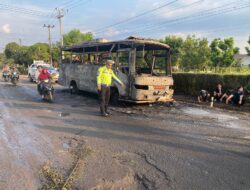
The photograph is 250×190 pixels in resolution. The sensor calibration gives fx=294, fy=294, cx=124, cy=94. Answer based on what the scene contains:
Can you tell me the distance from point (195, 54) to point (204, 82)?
79.7ft

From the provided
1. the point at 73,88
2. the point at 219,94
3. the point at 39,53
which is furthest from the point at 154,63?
the point at 39,53

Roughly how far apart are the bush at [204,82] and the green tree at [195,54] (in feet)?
70.4

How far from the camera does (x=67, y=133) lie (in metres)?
7.37

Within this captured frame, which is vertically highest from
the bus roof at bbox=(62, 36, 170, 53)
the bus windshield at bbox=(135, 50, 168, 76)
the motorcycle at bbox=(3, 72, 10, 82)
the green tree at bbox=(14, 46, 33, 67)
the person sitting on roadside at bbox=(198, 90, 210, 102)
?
the green tree at bbox=(14, 46, 33, 67)

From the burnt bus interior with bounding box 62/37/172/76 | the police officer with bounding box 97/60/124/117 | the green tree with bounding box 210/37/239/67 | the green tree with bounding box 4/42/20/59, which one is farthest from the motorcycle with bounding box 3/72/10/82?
the green tree with bounding box 4/42/20/59

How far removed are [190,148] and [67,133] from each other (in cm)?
Result: 308

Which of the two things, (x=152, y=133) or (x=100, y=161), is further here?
(x=152, y=133)

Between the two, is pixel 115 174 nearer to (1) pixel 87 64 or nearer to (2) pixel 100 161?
(2) pixel 100 161

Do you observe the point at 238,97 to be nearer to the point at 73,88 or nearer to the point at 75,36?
the point at 73,88

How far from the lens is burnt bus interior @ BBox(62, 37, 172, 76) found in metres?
11.2

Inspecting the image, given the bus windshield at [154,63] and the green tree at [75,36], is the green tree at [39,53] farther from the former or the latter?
the bus windshield at [154,63]

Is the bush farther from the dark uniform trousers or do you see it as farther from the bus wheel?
the dark uniform trousers

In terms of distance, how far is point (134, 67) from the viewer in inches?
438

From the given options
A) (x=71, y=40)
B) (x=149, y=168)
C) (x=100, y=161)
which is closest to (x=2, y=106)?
(x=100, y=161)
